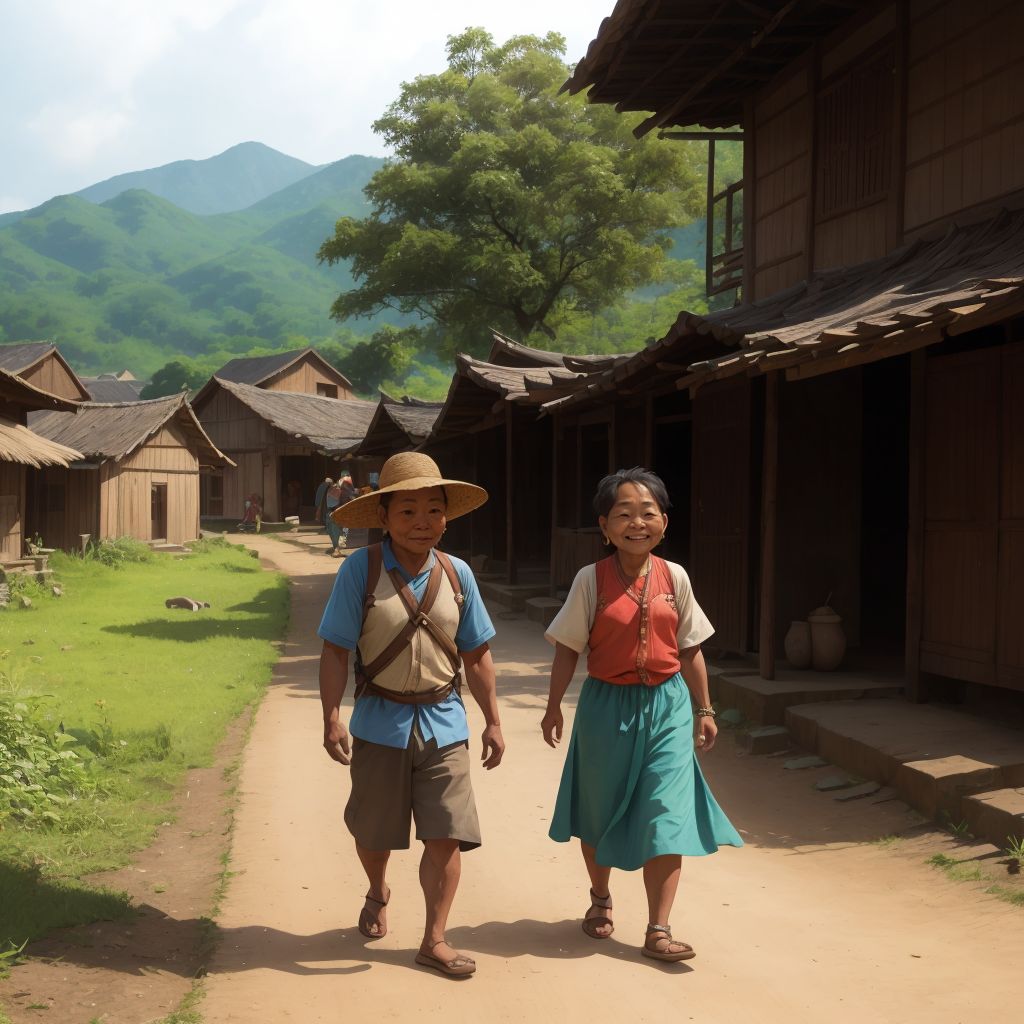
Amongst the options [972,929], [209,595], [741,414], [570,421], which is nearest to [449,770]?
[972,929]

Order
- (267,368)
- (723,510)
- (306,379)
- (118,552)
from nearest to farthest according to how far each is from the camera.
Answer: (723,510)
(118,552)
(267,368)
(306,379)

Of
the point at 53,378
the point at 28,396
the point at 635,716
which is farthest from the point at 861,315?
the point at 53,378

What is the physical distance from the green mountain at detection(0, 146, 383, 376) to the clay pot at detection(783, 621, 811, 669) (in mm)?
85859

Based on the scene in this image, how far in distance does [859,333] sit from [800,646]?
3.31 metres

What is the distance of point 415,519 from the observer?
3936mm

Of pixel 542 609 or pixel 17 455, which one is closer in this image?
pixel 542 609

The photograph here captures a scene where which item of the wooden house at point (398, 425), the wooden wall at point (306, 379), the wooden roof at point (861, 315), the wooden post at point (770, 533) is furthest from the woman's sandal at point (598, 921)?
the wooden wall at point (306, 379)

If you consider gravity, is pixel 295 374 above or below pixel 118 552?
above

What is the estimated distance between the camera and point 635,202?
1342 inches

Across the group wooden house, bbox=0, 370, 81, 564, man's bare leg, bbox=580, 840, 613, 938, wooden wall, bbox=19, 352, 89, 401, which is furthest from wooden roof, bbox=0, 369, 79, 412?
wooden wall, bbox=19, 352, 89, 401

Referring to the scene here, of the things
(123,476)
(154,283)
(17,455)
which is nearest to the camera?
(17,455)

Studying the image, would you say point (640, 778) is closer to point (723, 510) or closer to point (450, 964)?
point (450, 964)

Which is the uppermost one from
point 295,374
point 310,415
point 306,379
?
point 295,374

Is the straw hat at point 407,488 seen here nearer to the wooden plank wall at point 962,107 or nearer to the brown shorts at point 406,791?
the brown shorts at point 406,791
